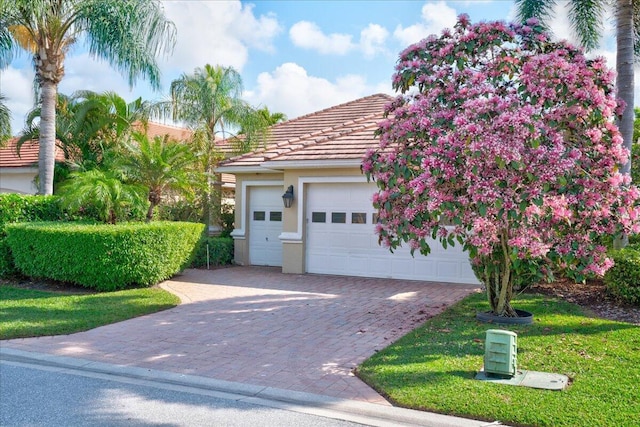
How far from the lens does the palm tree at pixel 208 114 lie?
1702 cm

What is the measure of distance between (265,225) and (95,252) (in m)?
5.92

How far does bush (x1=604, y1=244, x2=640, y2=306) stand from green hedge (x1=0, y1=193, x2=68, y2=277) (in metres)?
11.9

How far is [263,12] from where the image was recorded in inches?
548

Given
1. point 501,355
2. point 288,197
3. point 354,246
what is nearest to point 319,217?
point 288,197

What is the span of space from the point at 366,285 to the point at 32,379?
306 inches

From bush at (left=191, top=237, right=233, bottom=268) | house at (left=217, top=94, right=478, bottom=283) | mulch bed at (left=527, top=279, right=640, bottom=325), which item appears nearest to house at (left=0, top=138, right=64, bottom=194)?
bush at (left=191, top=237, right=233, bottom=268)

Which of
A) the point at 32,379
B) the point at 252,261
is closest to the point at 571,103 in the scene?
the point at 32,379

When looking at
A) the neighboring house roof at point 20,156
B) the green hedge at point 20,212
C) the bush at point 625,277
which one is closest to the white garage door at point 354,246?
the bush at point 625,277

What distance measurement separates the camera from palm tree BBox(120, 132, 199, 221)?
13.6m

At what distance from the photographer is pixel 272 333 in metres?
8.20

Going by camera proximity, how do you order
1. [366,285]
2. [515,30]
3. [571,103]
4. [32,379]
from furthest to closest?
[366,285], [515,30], [571,103], [32,379]

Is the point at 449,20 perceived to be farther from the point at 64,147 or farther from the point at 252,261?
the point at 64,147

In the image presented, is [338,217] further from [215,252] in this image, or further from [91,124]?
[91,124]

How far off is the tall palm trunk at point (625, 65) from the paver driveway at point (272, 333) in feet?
14.6
